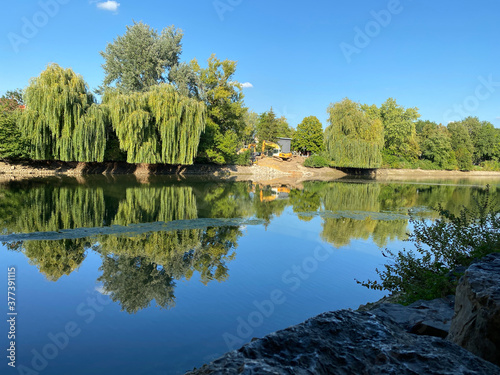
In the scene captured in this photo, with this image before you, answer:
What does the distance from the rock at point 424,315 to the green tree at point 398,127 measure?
2286 inches

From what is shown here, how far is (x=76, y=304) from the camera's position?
6.84 metres

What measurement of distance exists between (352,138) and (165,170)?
24803mm

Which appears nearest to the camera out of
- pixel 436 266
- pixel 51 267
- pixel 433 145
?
pixel 436 266

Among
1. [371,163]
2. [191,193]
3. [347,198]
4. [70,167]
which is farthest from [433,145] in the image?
[70,167]

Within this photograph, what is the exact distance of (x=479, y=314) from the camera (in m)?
2.74

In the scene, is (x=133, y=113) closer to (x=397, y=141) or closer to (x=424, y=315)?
(x=424, y=315)

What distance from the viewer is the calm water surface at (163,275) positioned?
541cm

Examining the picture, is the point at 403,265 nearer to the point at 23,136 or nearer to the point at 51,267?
the point at 51,267

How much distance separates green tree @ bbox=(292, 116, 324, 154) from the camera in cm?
6131

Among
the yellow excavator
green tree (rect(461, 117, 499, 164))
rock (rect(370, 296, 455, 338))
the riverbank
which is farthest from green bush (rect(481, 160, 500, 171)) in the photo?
rock (rect(370, 296, 455, 338))

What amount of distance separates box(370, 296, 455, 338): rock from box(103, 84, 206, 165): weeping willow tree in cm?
2868

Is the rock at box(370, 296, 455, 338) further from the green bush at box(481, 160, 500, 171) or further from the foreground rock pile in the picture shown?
the green bush at box(481, 160, 500, 171)

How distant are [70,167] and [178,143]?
1036 centimetres

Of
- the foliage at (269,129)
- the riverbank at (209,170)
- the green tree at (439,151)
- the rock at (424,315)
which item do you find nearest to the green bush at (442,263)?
the rock at (424,315)
